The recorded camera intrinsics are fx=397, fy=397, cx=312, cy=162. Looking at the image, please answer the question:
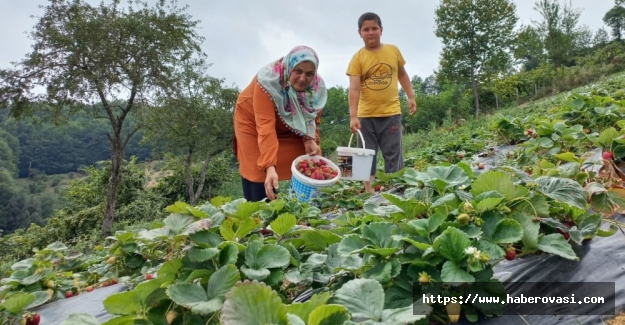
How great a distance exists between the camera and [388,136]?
11.1ft

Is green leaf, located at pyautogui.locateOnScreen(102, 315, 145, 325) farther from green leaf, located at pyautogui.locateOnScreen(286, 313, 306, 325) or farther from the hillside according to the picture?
green leaf, located at pyautogui.locateOnScreen(286, 313, 306, 325)

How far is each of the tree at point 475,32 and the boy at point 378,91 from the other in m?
17.0

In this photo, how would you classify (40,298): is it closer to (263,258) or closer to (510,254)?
(263,258)

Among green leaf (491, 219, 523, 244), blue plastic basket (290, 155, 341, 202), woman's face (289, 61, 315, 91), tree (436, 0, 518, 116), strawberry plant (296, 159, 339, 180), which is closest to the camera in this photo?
green leaf (491, 219, 523, 244)

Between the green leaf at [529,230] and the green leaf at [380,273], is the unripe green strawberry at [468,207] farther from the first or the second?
the green leaf at [380,273]

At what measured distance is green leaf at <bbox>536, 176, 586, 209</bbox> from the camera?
1.12 metres

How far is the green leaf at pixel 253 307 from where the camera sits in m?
0.66

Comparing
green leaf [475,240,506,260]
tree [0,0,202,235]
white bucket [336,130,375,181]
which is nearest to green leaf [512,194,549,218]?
green leaf [475,240,506,260]

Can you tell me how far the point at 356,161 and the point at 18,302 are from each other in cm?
207

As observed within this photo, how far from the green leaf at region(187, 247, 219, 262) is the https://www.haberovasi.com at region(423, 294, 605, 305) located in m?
0.49

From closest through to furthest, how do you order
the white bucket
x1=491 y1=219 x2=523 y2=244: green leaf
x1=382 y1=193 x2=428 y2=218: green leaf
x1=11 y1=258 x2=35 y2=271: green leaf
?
1. x1=491 y1=219 x2=523 y2=244: green leaf
2. x1=382 y1=193 x2=428 y2=218: green leaf
3. x1=11 y1=258 x2=35 y2=271: green leaf
4. the white bucket

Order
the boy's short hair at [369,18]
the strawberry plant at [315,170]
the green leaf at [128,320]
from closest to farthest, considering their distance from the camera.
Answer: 1. the green leaf at [128,320]
2. the strawberry plant at [315,170]
3. the boy's short hair at [369,18]

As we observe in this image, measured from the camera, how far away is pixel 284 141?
2.85 metres

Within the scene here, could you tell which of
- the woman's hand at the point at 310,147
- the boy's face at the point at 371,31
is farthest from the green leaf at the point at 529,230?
the boy's face at the point at 371,31
